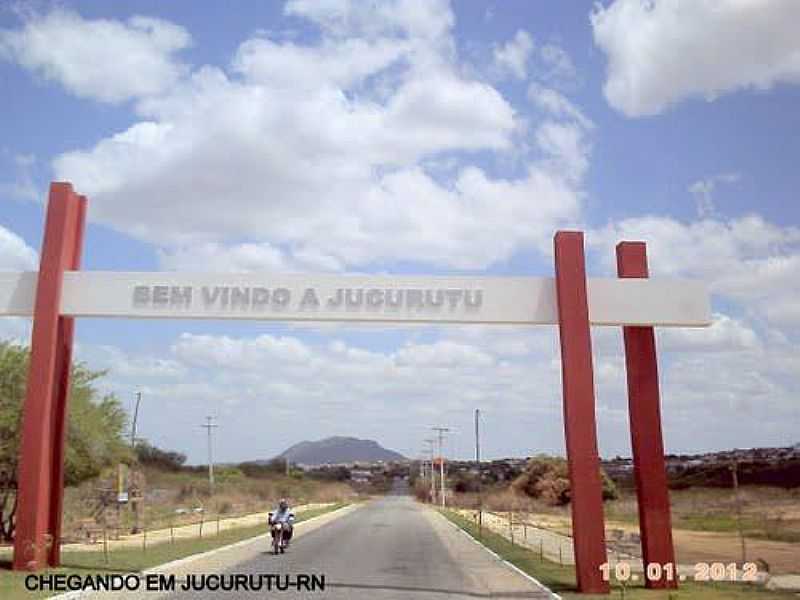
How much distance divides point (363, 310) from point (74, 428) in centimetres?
1429

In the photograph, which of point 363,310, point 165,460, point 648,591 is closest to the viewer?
point 648,591

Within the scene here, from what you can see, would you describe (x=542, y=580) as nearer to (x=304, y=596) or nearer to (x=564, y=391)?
(x=564, y=391)

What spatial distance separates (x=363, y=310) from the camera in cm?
1825

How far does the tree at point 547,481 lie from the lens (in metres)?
82.8

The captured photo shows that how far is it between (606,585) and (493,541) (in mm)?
18131

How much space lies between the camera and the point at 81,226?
1944 cm

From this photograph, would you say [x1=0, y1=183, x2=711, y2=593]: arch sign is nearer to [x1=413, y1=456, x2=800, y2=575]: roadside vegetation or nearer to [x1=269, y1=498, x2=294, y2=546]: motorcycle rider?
[x1=413, y1=456, x2=800, y2=575]: roadside vegetation

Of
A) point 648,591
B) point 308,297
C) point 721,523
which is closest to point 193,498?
point 721,523

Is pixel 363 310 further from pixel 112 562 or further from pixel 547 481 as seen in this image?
pixel 547 481

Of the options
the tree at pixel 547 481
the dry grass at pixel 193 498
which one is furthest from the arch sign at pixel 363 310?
the tree at pixel 547 481

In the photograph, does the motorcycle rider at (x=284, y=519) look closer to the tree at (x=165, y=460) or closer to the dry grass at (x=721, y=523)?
the dry grass at (x=721, y=523)

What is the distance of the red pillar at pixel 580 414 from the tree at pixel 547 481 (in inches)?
2521

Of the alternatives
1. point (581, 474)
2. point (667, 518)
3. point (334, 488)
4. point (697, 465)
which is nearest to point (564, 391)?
point (581, 474)

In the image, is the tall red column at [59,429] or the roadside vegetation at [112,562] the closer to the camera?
the roadside vegetation at [112,562]
